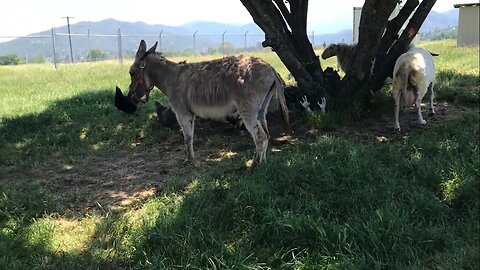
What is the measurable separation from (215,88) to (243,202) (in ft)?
6.70

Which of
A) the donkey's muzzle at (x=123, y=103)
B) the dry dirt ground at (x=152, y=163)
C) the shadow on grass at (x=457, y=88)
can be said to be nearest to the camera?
the dry dirt ground at (x=152, y=163)

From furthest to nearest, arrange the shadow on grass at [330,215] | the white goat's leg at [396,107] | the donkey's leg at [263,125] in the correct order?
the white goat's leg at [396,107] < the donkey's leg at [263,125] < the shadow on grass at [330,215]

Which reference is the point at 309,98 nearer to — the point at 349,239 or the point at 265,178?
the point at 265,178

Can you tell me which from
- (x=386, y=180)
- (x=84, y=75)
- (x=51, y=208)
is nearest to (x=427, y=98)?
(x=386, y=180)

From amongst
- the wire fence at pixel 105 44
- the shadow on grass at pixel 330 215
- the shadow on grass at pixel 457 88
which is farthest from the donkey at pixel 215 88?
the wire fence at pixel 105 44

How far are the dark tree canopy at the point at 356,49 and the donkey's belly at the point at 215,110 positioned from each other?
5.97 ft

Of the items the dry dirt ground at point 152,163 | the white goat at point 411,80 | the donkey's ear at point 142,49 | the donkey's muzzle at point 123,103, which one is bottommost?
the dry dirt ground at point 152,163

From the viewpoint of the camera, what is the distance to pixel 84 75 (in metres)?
17.4

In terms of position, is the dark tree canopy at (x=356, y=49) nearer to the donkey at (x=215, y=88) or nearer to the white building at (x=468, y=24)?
the donkey at (x=215, y=88)

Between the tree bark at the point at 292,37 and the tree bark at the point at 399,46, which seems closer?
the tree bark at the point at 292,37

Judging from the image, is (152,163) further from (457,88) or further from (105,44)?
(105,44)

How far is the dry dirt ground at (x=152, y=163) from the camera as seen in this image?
19.2 feet

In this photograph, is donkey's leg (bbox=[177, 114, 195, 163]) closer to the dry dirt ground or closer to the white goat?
the dry dirt ground

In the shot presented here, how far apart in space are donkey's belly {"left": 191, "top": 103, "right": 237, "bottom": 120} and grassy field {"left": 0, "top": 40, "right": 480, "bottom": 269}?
70cm
